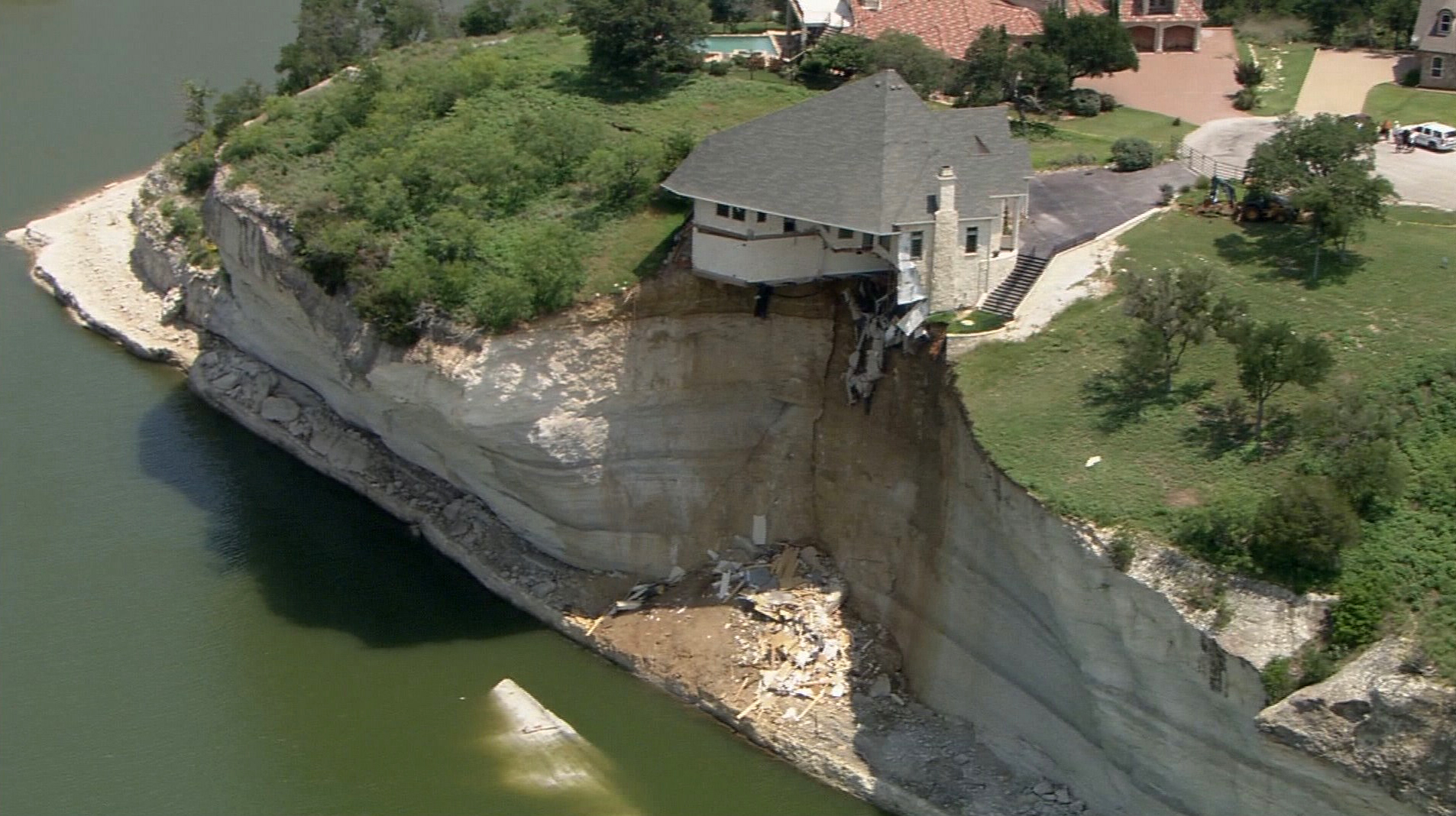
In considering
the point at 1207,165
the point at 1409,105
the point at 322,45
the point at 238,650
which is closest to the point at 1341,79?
the point at 1409,105

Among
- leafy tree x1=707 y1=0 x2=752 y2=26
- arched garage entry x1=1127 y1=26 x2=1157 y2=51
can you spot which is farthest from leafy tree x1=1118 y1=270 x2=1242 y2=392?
leafy tree x1=707 y1=0 x2=752 y2=26

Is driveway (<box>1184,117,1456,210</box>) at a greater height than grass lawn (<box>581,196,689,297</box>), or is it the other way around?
driveway (<box>1184,117,1456,210</box>)

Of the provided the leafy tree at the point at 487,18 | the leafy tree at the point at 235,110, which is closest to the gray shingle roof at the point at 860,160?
the leafy tree at the point at 235,110

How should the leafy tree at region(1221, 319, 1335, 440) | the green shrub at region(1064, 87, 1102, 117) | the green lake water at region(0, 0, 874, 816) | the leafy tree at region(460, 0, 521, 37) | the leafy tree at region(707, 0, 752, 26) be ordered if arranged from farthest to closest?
the leafy tree at region(460, 0, 521, 37), the leafy tree at region(707, 0, 752, 26), the green shrub at region(1064, 87, 1102, 117), the green lake water at region(0, 0, 874, 816), the leafy tree at region(1221, 319, 1335, 440)

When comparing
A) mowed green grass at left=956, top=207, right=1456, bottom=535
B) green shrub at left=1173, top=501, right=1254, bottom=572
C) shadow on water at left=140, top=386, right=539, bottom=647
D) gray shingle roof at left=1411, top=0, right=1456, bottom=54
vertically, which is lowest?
shadow on water at left=140, top=386, right=539, bottom=647

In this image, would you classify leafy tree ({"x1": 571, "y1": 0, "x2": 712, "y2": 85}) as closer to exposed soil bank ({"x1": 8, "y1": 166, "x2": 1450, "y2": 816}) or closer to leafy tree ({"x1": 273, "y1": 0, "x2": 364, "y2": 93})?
leafy tree ({"x1": 273, "y1": 0, "x2": 364, "y2": 93})

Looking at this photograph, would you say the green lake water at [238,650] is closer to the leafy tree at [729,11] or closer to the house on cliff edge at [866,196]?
the house on cliff edge at [866,196]

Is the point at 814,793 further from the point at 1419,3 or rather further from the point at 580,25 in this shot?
the point at 1419,3
